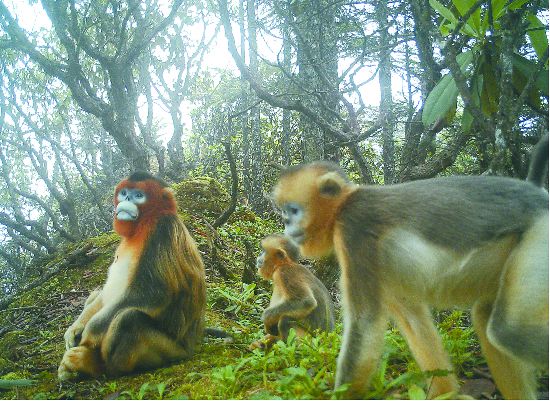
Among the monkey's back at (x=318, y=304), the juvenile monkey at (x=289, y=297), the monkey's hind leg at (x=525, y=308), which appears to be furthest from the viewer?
the monkey's back at (x=318, y=304)

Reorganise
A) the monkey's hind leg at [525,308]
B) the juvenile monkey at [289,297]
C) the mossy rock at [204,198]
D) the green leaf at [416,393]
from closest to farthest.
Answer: the monkey's hind leg at [525,308], the green leaf at [416,393], the juvenile monkey at [289,297], the mossy rock at [204,198]

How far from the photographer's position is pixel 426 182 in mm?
2021

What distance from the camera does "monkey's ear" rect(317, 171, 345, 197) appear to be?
2004 millimetres

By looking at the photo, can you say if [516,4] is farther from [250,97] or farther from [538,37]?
[250,97]

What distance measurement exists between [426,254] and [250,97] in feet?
8.43

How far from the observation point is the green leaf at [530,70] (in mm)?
2662

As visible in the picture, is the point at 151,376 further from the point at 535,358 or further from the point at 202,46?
the point at 202,46

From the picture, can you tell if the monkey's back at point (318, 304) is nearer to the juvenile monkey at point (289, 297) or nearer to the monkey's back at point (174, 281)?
the juvenile monkey at point (289, 297)

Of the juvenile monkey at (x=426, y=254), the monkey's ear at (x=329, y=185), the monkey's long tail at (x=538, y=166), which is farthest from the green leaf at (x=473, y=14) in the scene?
the monkey's ear at (x=329, y=185)

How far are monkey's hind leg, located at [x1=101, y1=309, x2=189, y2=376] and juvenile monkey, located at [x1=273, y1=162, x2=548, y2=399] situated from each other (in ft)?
3.92

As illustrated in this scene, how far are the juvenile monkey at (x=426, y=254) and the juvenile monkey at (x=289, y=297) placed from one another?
3.50 feet

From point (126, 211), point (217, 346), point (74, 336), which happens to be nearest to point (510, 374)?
point (217, 346)

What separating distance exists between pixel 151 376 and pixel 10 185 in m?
2.36

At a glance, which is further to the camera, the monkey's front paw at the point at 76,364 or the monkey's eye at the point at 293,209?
the monkey's front paw at the point at 76,364
